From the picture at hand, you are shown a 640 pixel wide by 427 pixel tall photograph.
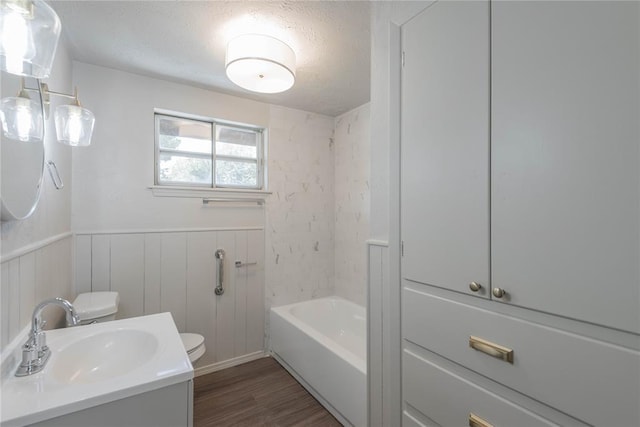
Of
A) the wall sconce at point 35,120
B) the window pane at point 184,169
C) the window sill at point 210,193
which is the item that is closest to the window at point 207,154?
the window pane at point 184,169

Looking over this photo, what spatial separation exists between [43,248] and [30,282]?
0.22 meters

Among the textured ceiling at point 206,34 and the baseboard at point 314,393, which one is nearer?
the textured ceiling at point 206,34

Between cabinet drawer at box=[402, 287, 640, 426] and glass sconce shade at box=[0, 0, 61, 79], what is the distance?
4.76 feet

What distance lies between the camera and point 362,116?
2869 mm

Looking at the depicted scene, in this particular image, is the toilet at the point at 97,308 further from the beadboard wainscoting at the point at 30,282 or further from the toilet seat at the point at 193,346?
the beadboard wainscoting at the point at 30,282

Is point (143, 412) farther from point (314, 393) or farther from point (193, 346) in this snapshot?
point (314, 393)

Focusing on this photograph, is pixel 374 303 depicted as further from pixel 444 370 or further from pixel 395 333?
pixel 444 370

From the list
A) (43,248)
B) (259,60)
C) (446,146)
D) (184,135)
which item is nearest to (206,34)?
(259,60)

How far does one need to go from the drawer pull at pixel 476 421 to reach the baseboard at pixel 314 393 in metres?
1.12

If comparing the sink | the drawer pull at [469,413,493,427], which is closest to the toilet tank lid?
the sink

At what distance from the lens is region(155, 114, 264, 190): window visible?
2.47 metres

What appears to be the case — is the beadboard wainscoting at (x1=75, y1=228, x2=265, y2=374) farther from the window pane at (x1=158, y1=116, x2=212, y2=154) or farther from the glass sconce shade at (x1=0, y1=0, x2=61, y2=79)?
the glass sconce shade at (x1=0, y1=0, x2=61, y2=79)

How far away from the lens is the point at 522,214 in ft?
2.90

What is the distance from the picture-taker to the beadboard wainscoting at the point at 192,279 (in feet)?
6.99
